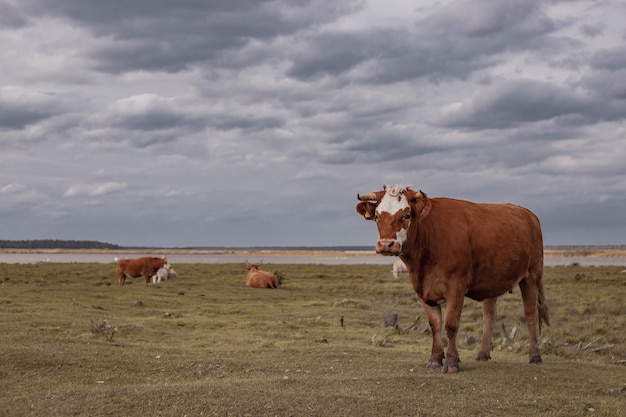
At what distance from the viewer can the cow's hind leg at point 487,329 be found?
39.9 ft

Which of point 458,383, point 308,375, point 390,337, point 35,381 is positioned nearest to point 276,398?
point 308,375

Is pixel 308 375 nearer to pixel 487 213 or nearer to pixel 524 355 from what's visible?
pixel 487 213

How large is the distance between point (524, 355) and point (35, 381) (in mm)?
9782

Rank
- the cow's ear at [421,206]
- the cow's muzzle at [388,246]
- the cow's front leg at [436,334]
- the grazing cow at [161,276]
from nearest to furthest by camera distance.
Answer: the cow's muzzle at [388,246], the cow's ear at [421,206], the cow's front leg at [436,334], the grazing cow at [161,276]

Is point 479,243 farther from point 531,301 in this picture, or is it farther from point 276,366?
point 276,366

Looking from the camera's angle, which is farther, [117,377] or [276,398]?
[117,377]

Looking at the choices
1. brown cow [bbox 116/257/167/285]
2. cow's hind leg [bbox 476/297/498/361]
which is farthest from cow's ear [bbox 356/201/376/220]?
brown cow [bbox 116/257/167/285]

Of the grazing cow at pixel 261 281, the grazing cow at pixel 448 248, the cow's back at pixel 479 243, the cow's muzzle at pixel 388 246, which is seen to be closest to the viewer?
the cow's muzzle at pixel 388 246

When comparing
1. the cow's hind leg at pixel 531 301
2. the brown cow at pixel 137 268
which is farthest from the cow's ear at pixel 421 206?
the brown cow at pixel 137 268

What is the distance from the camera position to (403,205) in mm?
10062

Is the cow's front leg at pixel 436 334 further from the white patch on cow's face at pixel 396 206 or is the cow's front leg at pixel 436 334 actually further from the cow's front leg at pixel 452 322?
the white patch on cow's face at pixel 396 206

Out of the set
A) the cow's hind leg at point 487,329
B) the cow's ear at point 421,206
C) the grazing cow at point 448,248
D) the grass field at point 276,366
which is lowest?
the grass field at point 276,366

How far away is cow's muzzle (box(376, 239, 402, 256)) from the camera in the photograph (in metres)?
9.61

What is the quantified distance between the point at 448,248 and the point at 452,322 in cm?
119
